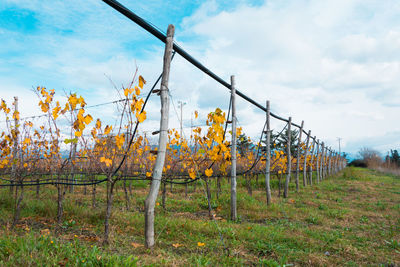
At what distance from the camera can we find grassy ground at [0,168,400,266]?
2.54m

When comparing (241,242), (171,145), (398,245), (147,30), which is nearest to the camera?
(147,30)

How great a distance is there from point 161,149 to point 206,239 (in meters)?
1.65

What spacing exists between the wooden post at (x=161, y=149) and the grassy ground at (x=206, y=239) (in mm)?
212

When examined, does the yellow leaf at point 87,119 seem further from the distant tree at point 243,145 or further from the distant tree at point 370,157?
the distant tree at point 370,157

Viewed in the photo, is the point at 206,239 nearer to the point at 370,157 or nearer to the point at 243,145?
the point at 243,145

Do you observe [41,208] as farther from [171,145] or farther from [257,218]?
[257,218]

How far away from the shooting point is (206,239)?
12.4ft

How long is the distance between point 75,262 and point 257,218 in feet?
13.6

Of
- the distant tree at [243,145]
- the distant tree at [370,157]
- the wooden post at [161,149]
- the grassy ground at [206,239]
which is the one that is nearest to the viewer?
the grassy ground at [206,239]

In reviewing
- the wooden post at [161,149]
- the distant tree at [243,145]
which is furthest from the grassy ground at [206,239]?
the distant tree at [243,145]

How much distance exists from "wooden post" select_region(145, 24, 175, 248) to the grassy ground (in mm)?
212

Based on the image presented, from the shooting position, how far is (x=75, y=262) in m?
2.29

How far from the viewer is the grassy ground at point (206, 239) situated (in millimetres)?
2539

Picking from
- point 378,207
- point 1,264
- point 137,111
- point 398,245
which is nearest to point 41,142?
point 137,111
